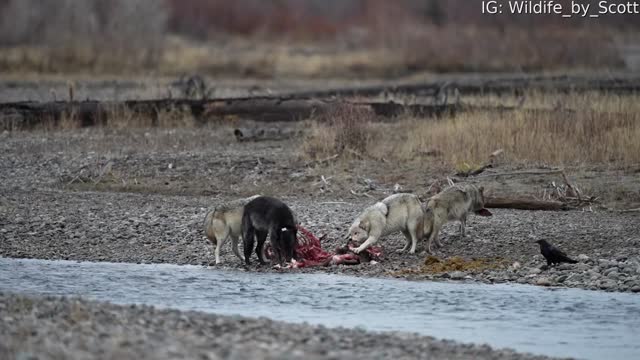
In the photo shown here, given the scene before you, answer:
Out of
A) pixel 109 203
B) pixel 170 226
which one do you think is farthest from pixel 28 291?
pixel 109 203

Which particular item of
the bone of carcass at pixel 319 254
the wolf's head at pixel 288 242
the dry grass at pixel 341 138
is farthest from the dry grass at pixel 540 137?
the wolf's head at pixel 288 242

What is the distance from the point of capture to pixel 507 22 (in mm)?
37531

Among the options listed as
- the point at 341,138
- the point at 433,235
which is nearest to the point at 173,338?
the point at 433,235

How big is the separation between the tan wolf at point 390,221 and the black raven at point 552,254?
1.52 m

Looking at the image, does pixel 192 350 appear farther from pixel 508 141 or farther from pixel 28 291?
pixel 508 141

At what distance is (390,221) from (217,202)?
4.59 meters

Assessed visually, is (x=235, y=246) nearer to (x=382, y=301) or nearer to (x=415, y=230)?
(x=415, y=230)

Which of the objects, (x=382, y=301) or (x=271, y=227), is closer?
(x=382, y=301)

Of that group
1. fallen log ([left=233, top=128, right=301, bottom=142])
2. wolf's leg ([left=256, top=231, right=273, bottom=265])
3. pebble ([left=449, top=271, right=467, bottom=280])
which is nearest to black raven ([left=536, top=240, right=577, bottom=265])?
pebble ([left=449, top=271, right=467, bottom=280])

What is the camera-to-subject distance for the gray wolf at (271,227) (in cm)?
1352

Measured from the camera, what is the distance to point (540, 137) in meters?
20.7

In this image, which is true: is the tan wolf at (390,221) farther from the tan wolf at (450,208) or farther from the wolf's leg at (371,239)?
the tan wolf at (450,208)

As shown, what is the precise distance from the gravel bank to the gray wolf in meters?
3.09

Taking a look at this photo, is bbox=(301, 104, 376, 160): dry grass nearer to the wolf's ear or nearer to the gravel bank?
the wolf's ear
